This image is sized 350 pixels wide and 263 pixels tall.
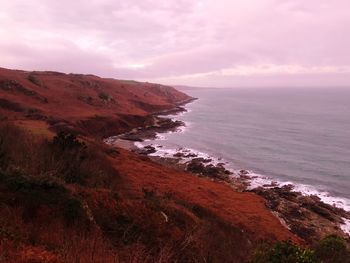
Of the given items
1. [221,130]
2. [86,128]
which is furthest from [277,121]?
[86,128]

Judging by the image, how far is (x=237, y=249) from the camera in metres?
20.0

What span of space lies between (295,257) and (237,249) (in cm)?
527

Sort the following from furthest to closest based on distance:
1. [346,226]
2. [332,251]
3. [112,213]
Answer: [346,226] < [332,251] < [112,213]

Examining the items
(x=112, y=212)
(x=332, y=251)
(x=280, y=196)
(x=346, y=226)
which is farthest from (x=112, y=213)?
(x=280, y=196)

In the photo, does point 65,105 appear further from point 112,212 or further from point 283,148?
point 112,212

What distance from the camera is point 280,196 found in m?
46.0

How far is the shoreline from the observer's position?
37.3 metres

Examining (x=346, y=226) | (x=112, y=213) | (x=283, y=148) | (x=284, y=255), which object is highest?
(x=112, y=213)

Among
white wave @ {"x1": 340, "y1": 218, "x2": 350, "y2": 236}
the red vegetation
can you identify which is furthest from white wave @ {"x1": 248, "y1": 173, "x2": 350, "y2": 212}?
the red vegetation

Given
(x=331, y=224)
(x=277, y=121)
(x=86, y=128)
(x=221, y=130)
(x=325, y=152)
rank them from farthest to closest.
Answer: (x=277, y=121) < (x=221, y=130) < (x=86, y=128) < (x=325, y=152) < (x=331, y=224)

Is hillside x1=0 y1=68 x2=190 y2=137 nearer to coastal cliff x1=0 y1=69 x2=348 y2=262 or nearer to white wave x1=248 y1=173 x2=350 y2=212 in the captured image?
coastal cliff x1=0 y1=69 x2=348 y2=262

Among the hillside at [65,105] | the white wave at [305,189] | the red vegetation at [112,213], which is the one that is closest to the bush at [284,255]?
the red vegetation at [112,213]

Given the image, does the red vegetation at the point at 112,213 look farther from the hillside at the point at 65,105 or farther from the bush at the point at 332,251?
the hillside at the point at 65,105

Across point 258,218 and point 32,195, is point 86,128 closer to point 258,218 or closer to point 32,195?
point 258,218
